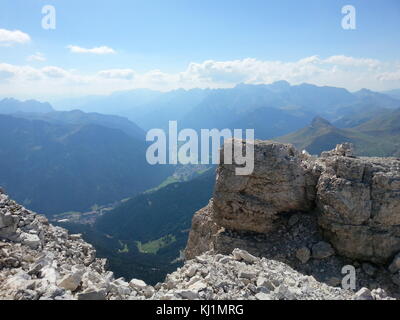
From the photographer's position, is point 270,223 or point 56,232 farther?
point 270,223

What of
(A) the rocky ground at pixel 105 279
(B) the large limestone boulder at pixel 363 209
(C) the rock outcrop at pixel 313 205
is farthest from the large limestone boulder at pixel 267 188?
(A) the rocky ground at pixel 105 279

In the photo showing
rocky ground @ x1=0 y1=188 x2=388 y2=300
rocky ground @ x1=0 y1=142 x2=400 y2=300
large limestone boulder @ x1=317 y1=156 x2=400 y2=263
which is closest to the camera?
rocky ground @ x1=0 y1=188 x2=388 y2=300

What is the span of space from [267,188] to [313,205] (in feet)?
12.9

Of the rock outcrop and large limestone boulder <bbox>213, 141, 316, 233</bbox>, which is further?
large limestone boulder <bbox>213, 141, 316, 233</bbox>

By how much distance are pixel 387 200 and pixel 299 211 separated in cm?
642

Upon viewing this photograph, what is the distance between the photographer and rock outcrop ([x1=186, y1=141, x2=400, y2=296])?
22844 millimetres

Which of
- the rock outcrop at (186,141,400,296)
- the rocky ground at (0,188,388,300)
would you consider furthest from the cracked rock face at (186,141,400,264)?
the rocky ground at (0,188,388,300)

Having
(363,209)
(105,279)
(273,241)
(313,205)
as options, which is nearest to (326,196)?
(313,205)

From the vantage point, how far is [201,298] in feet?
38.9

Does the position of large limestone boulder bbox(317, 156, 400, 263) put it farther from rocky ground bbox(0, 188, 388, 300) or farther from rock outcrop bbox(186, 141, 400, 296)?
rocky ground bbox(0, 188, 388, 300)

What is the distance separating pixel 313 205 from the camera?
26141 millimetres

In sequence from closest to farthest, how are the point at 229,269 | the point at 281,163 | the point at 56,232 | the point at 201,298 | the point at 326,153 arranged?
the point at 201,298
the point at 229,269
the point at 56,232
the point at 281,163
the point at 326,153
